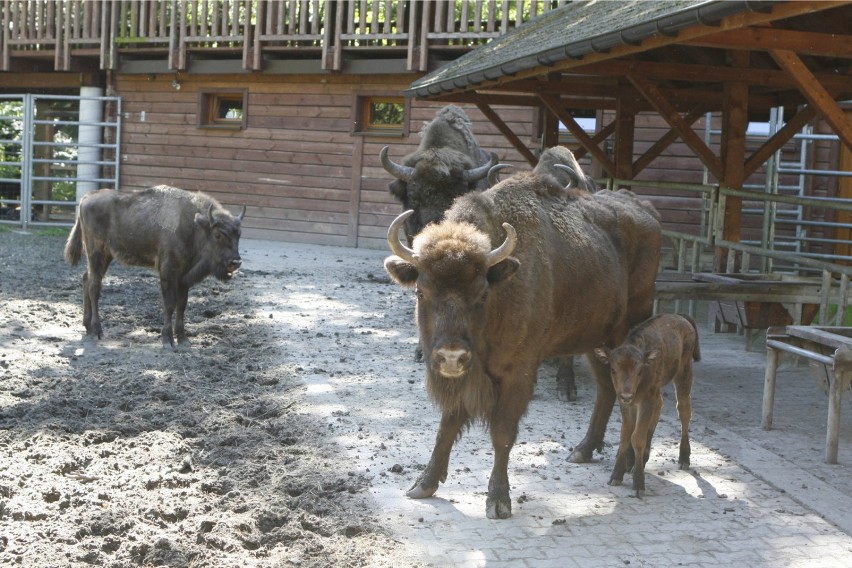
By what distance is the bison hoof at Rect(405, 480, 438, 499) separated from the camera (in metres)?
5.65

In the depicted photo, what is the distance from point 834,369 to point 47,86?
2222cm

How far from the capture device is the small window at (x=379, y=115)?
2017 cm

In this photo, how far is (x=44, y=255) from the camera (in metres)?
16.9

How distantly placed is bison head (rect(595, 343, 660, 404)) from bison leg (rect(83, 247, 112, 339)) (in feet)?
21.0

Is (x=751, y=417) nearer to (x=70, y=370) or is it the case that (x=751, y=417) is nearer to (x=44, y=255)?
(x=70, y=370)

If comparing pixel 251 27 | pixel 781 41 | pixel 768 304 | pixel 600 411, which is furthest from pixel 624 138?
pixel 251 27

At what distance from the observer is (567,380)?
8.43m

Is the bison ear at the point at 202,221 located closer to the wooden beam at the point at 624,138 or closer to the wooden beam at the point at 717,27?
the wooden beam at the point at 717,27

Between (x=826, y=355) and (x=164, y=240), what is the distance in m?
6.68

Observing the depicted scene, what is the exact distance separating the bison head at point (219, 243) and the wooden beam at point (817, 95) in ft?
18.4

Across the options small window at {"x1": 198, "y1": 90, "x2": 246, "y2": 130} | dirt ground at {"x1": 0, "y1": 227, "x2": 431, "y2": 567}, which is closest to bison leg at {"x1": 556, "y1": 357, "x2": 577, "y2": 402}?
dirt ground at {"x1": 0, "y1": 227, "x2": 431, "y2": 567}

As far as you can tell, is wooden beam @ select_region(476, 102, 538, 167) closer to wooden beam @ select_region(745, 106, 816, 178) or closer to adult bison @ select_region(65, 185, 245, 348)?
wooden beam @ select_region(745, 106, 816, 178)

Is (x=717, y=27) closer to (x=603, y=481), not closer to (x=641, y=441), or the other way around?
(x=641, y=441)

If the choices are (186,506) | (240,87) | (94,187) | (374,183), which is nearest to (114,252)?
(186,506)
